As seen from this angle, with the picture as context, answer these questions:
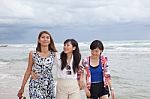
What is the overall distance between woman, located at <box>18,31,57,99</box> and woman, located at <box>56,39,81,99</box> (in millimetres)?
153

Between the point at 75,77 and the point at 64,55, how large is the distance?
1.23 feet

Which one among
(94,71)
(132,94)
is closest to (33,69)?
(94,71)

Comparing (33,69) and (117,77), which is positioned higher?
(33,69)

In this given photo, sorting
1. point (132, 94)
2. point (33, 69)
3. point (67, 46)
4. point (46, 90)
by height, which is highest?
point (67, 46)

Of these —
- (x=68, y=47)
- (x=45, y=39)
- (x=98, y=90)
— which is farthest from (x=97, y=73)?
(x=45, y=39)

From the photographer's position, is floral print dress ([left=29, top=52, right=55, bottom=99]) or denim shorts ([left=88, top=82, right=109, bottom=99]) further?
denim shorts ([left=88, top=82, right=109, bottom=99])

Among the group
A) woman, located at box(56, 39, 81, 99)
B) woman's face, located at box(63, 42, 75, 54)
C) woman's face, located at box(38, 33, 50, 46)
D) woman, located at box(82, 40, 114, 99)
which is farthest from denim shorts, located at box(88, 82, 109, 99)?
woman's face, located at box(38, 33, 50, 46)

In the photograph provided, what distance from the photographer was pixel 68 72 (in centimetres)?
486

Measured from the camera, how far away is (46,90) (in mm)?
4801

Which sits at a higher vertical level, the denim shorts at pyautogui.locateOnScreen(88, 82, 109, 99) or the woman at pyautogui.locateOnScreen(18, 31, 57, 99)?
the woman at pyautogui.locateOnScreen(18, 31, 57, 99)

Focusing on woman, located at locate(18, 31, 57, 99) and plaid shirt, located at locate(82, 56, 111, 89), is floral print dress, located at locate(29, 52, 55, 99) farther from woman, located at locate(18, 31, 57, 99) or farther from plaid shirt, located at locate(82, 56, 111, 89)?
plaid shirt, located at locate(82, 56, 111, 89)

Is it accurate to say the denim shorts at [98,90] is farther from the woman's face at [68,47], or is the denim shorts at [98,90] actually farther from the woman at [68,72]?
the woman's face at [68,47]

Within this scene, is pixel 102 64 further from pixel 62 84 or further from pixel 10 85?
pixel 10 85

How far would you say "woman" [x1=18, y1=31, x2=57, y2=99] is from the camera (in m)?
4.73
